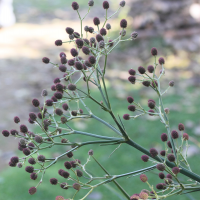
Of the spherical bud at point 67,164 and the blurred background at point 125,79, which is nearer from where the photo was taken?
the spherical bud at point 67,164

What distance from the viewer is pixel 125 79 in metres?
3.06

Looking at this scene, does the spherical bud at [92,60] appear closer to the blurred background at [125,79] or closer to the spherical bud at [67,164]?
the spherical bud at [67,164]

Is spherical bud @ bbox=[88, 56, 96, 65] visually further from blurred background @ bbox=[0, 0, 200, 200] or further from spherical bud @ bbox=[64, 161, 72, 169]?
blurred background @ bbox=[0, 0, 200, 200]

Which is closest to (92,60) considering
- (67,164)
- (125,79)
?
(67,164)

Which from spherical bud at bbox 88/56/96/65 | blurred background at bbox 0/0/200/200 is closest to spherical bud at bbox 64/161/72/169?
spherical bud at bbox 88/56/96/65

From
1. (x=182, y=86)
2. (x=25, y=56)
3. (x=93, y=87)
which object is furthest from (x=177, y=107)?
(x=25, y=56)

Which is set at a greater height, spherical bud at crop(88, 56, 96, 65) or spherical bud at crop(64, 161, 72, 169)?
spherical bud at crop(88, 56, 96, 65)

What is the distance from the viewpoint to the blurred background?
1.75 meters

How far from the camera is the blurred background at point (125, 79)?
5.75 ft

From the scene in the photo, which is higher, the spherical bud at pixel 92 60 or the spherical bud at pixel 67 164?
the spherical bud at pixel 92 60

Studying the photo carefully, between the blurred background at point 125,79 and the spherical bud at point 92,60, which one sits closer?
the spherical bud at point 92,60

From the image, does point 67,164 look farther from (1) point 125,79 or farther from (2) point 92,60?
(1) point 125,79

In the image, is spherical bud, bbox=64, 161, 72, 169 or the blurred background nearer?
spherical bud, bbox=64, 161, 72, 169

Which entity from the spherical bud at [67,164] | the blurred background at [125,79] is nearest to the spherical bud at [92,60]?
the spherical bud at [67,164]
